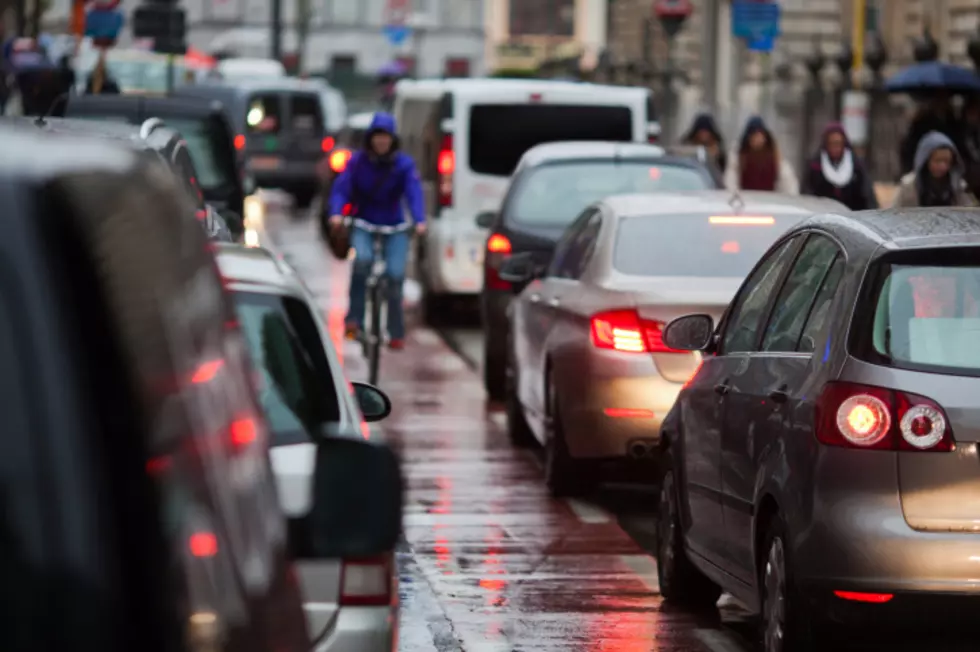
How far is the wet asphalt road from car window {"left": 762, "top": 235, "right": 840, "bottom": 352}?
1069mm

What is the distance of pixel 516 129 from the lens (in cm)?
2148

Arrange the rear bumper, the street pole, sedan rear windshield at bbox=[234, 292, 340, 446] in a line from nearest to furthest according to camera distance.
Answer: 1. the rear bumper
2. sedan rear windshield at bbox=[234, 292, 340, 446]
3. the street pole

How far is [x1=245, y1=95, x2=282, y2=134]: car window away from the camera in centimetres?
4397

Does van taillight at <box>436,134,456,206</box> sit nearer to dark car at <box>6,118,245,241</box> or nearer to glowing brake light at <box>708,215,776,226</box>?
dark car at <box>6,118,245,241</box>

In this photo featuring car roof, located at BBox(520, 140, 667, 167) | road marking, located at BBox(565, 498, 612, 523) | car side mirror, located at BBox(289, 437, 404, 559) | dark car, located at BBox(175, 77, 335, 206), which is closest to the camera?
car side mirror, located at BBox(289, 437, 404, 559)

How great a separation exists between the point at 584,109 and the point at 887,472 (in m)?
14.9

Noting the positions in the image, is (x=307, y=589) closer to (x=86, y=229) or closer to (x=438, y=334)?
(x=86, y=229)

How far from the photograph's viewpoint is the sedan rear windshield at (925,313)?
6574mm

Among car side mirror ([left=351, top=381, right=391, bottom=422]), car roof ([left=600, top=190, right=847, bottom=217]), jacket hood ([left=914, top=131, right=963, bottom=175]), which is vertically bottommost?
jacket hood ([left=914, top=131, right=963, bottom=175])

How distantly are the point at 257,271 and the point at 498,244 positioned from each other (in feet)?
32.6

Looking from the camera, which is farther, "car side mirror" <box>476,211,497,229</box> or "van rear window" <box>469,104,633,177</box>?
"van rear window" <box>469,104,633,177</box>

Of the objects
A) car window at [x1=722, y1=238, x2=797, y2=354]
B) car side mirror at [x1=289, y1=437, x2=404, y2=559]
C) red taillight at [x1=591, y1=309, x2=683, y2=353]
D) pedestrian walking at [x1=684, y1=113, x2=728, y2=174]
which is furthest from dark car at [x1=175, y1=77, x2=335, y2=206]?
car side mirror at [x1=289, y1=437, x2=404, y2=559]

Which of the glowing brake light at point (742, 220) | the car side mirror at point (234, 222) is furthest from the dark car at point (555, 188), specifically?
the glowing brake light at point (742, 220)

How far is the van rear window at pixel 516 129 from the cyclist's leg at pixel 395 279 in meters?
4.39
